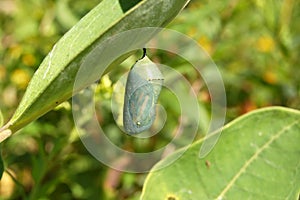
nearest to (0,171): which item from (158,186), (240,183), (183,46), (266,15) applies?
(158,186)

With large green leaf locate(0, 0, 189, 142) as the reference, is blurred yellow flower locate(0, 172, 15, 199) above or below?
below

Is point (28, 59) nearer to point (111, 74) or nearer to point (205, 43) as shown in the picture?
point (111, 74)

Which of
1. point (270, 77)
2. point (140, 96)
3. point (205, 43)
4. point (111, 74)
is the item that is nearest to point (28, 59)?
point (111, 74)

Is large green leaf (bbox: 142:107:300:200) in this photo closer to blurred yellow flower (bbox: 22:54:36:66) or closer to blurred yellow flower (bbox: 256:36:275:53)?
blurred yellow flower (bbox: 22:54:36:66)

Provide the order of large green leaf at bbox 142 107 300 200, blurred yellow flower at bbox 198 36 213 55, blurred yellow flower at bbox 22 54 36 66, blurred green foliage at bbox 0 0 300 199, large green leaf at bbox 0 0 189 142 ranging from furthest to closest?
blurred yellow flower at bbox 198 36 213 55 < blurred yellow flower at bbox 22 54 36 66 < blurred green foliage at bbox 0 0 300 199 < large green leaf at bbox 142 107 300 200 < large green leaf at bbox 0 0 189 142

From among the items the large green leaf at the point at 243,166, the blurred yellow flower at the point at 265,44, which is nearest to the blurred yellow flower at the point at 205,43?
the blurred yellow flower at the point at 265,44

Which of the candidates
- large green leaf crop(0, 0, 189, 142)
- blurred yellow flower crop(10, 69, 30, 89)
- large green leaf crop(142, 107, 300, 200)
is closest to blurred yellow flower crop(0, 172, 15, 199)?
blurred yellow flower crop(10, 69, 30, 89)
